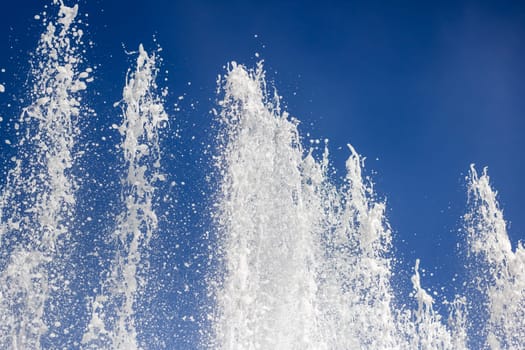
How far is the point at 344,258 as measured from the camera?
2202cm

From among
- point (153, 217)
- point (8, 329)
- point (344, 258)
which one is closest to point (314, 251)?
point (344, 258)

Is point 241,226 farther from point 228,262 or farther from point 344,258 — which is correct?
point 344,258

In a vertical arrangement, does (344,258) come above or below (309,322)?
above

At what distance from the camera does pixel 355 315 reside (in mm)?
21141

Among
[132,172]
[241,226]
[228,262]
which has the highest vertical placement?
[132,172]

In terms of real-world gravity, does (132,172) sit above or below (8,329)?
above

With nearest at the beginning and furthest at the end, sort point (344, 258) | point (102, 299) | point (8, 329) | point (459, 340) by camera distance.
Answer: point (8, 329)
point (102, 299)
point (344, 258)
point (459, 340)

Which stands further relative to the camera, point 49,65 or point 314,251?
point 314,251

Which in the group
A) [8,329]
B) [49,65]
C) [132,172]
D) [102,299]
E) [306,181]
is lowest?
[8,329]

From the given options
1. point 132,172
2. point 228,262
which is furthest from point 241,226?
point 132,172

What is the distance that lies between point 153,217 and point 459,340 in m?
18.1

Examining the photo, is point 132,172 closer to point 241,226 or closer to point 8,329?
point 241,226

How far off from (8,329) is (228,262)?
6.28 m

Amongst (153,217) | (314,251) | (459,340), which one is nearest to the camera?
(153,217)
